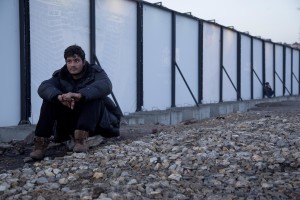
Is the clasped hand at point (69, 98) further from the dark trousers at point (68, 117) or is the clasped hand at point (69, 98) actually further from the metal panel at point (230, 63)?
the metal panel at point (230, 63)

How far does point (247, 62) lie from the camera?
1836 cm

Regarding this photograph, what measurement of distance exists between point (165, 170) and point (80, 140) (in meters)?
1.31

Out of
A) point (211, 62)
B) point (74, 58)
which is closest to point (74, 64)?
point (74, 58)

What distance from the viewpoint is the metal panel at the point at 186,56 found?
1267 cm

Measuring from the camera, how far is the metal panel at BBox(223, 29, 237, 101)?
16.1 m

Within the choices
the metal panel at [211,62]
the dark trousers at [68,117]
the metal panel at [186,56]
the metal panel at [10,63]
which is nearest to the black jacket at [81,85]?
the dark trousers at [68,117]

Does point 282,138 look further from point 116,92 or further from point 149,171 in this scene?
point 116,92

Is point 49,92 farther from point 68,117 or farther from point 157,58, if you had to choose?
point 157,58

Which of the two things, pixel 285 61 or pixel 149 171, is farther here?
pixel 285 61

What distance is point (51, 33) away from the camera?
8.23 meters

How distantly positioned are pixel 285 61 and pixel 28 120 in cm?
1925

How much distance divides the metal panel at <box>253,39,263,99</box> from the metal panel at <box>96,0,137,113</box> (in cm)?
976

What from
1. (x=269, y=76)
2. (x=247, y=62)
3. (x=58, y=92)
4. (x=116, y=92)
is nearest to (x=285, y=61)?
(x=269, y=76)

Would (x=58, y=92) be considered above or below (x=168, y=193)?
above
